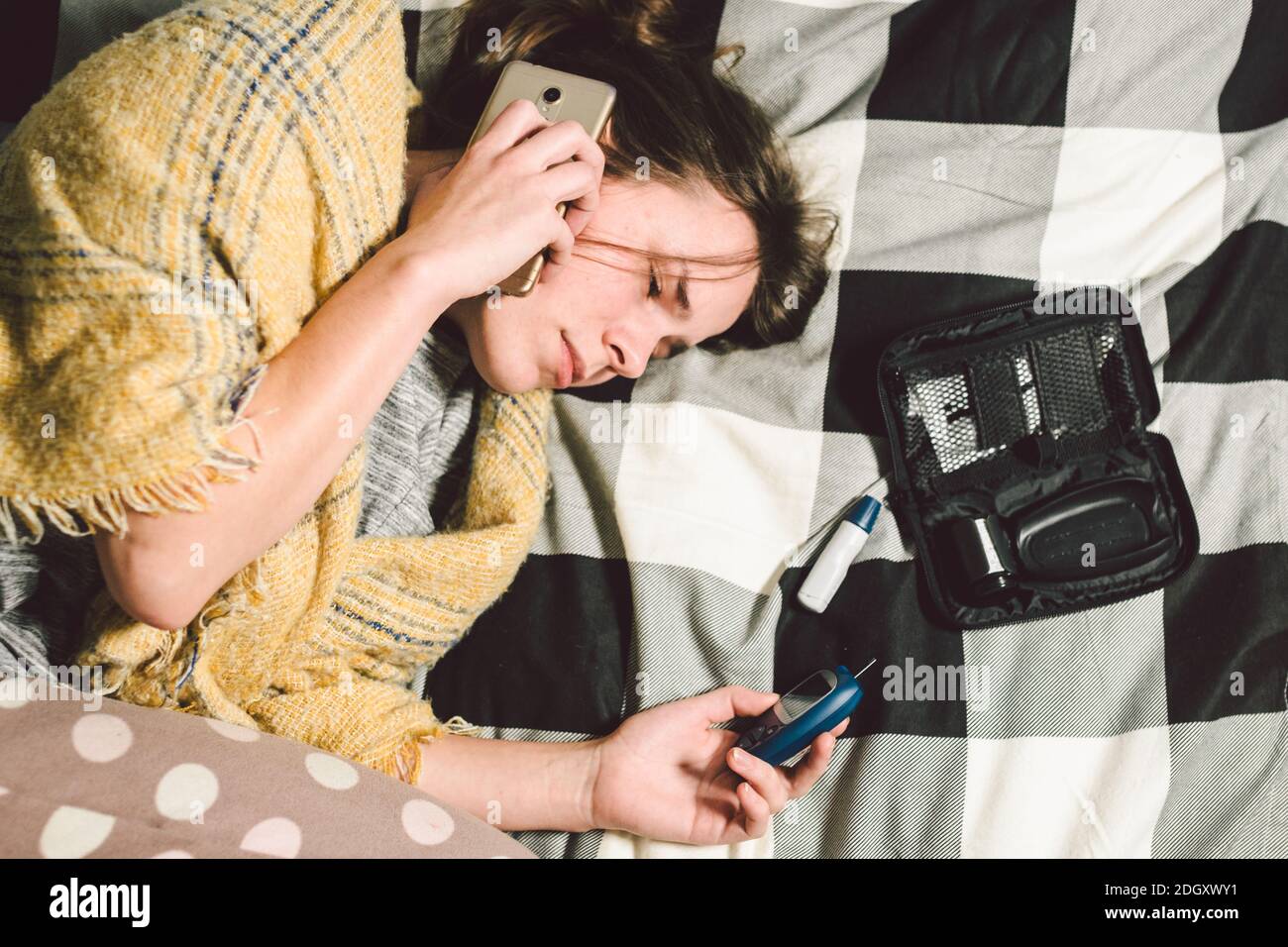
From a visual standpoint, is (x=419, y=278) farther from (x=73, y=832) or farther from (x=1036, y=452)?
(x=1036, y=452)

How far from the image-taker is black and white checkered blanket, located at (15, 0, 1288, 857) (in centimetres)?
99

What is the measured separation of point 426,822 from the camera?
0.85 meters

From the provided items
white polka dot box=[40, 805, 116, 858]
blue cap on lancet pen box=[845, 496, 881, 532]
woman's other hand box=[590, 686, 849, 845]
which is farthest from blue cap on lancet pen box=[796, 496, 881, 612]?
white polka dot box=[40, 805, 116, 858]

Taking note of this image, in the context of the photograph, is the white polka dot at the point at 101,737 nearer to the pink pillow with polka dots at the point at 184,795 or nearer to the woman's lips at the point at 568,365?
the pink pillow with polka dots at the point at 184,795

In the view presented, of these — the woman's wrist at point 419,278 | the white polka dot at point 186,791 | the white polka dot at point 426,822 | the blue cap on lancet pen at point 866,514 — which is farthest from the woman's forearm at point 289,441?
the blue cap on lancet pen at point 866,514

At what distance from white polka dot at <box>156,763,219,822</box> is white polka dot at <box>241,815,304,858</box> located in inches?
1.6

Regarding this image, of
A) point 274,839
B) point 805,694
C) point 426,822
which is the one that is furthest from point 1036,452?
point 274,839

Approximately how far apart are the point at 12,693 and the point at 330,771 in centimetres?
26

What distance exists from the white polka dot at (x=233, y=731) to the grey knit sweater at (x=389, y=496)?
0.58 ft

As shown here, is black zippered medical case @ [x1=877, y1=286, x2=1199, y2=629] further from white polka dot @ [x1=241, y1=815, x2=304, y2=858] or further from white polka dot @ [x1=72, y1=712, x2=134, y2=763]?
white polka dot @ [x1=72, y1=712, x2=134, y2=763]

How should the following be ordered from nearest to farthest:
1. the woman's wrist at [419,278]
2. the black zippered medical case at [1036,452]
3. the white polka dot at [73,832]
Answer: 1. the white polka dot at [73,832]
2. the woman's wrist at [419,278]
3. the black zippered medical case at [1036,452]

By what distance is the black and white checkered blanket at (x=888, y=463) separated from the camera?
0.99m
